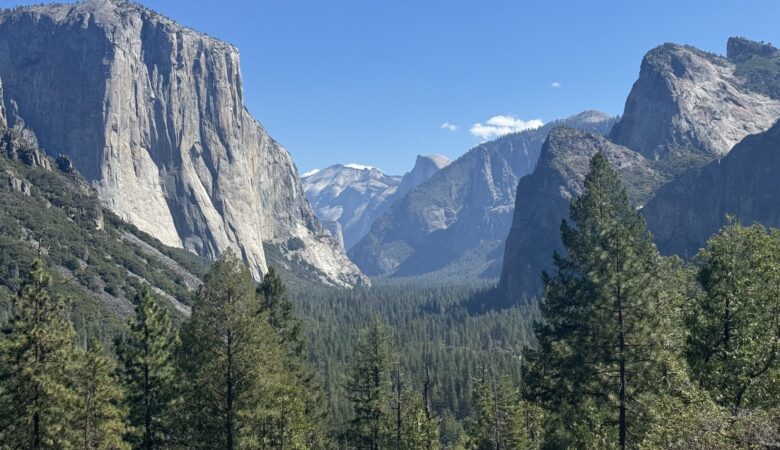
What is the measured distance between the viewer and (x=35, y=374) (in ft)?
91.6

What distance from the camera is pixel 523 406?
2292 inches

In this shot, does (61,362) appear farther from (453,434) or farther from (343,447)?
(453,434)

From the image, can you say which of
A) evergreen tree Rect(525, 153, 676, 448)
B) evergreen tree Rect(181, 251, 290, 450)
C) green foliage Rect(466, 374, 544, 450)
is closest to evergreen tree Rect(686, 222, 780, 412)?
evergreen tree Rect(525, 153, 676, 448)

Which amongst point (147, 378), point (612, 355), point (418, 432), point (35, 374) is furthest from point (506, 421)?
point (35, 374)

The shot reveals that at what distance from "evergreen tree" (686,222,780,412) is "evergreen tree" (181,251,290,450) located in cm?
2198

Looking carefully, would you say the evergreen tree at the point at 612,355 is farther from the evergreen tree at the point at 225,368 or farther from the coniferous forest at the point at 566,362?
the evergreen tree at the point at 225,368

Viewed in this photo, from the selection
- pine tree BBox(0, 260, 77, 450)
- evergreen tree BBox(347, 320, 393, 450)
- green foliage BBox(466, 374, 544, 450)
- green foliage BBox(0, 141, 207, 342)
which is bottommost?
green foliage BBox(466, 374, 544, 450)

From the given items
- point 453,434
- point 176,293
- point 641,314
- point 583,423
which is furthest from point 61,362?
point 176,293

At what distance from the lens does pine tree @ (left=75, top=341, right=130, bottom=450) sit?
100 feet

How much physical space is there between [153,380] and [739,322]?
32657 mm

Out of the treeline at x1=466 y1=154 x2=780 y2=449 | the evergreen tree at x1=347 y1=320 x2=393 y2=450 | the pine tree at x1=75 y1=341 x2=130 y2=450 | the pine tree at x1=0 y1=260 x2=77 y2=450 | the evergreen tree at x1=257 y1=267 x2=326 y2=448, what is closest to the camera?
the treeline at x1=466 y1=154 x2=780 y2=449

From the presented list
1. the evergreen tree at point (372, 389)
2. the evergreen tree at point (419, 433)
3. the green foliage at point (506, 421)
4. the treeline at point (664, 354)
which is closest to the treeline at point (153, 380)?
the evergreen tree at point (419, 433)

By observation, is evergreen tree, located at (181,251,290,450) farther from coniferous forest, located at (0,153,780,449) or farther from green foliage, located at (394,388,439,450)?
green foliage, located at (394,388,439,450)

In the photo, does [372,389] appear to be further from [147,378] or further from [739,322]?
[739,322]
